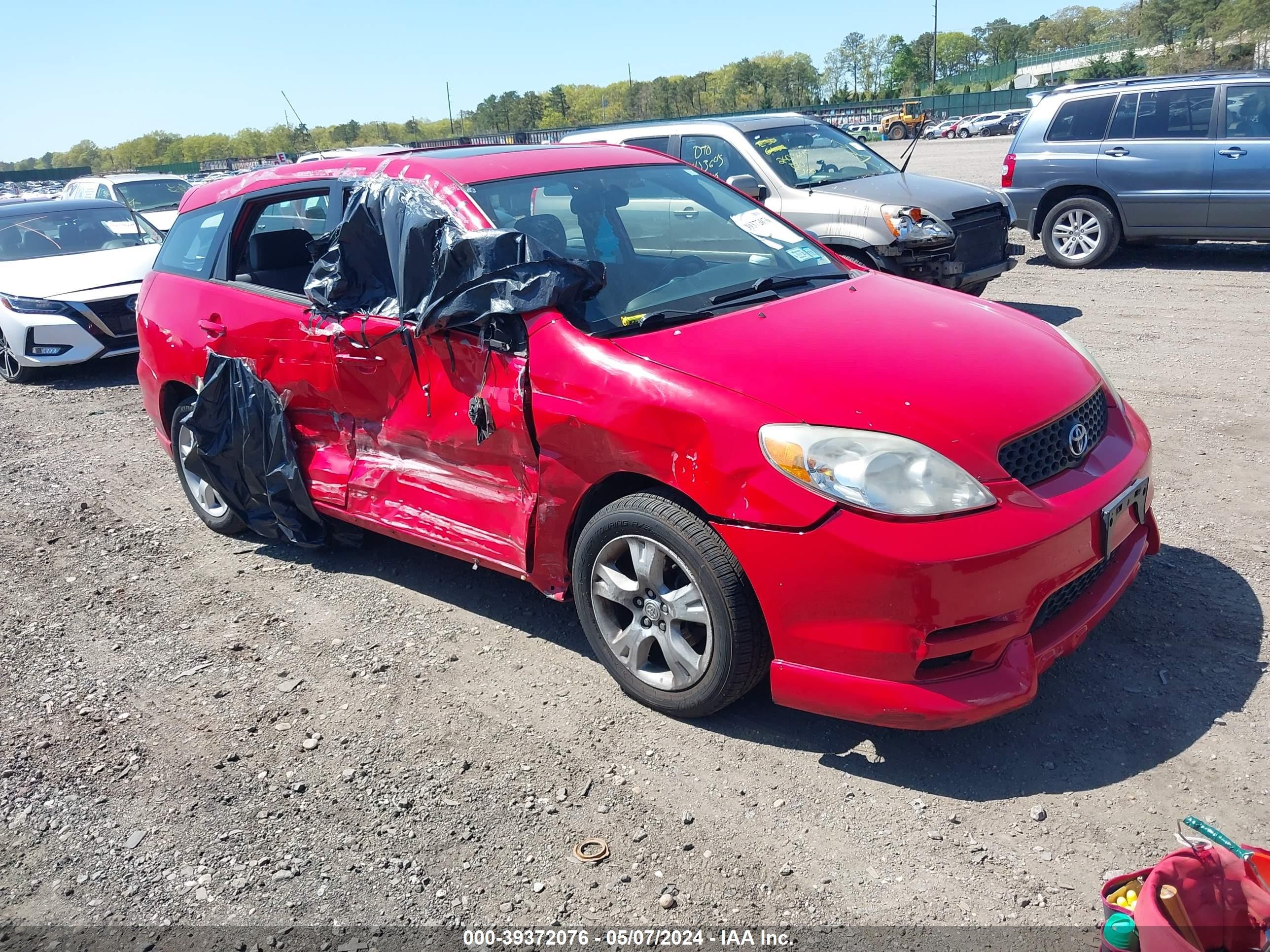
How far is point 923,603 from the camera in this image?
2.71m

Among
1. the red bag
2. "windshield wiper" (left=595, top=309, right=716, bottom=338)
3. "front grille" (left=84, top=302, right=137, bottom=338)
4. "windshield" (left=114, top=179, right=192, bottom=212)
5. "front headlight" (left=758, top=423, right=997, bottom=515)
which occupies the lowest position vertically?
the red bag

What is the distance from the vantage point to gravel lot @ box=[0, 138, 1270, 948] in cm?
265

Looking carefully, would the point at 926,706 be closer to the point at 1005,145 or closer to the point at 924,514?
the point at 924,514

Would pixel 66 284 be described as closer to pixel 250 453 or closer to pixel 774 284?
pixel 250 453

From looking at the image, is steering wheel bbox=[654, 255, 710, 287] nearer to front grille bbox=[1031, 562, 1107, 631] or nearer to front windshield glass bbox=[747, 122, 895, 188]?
front grille bbox=[1031, 562, 1107, 631]

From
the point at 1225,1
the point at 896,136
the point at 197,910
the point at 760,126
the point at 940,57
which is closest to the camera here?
the point at 197,910

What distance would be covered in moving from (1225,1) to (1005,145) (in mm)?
42298

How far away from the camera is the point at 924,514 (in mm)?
2750

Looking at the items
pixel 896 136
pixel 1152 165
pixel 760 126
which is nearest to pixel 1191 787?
pixel 760 126

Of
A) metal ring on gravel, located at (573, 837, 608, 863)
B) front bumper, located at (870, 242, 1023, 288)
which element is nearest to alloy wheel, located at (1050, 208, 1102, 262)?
front bumper, located at (870, 242, 1023, 288)

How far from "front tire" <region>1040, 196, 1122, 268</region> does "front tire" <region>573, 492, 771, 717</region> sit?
30.4 ft

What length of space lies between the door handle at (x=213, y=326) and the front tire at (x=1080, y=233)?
919 cm

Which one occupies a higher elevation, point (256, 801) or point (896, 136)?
point (896, 136)

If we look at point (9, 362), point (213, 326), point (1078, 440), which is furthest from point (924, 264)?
point (9, 362)
